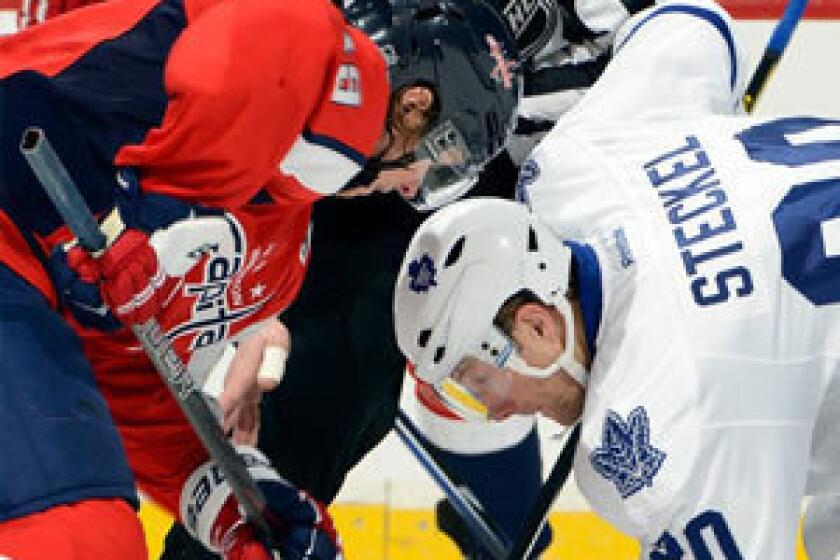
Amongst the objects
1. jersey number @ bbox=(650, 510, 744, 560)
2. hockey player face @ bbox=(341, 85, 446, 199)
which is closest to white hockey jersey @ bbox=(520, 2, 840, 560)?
jersey number @ bbox=(650, 510, 744, 560)

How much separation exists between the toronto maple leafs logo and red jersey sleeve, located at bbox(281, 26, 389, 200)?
0.38 m

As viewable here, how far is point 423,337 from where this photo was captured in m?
1.70

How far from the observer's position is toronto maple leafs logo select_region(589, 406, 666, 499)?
157 centimetres

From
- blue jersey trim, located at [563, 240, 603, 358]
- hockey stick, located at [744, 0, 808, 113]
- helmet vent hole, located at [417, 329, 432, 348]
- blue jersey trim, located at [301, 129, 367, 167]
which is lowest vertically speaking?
hockey stick, located at [744, 0, 808, 113]

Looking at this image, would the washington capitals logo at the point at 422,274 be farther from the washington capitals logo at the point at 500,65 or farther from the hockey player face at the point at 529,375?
the washington capitals logo at the point at 500,65

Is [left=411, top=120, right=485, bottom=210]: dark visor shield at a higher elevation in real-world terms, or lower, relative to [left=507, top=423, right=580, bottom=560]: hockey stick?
higher

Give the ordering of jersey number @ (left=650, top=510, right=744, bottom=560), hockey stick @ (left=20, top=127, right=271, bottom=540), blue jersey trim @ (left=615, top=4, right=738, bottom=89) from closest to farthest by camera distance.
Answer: hockey stick @ (left=20, top=127, right=271, bottom=540), jersey number @ (left=650, top=510, right=744, bottom=560), blue jersey trim @ (left=615, top=4, right=738, bottom=89)

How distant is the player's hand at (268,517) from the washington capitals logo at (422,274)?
1.20 ft

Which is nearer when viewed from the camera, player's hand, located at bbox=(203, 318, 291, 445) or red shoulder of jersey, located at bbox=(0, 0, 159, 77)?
red shoulder of jersey, located at bbox=(0, 0, 159, 77)

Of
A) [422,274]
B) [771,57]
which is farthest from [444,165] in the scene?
[771,57]

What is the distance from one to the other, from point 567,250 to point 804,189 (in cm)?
26

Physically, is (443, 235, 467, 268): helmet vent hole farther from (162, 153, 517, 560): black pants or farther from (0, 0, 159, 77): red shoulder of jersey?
(162, 153, 517, 560): black pants

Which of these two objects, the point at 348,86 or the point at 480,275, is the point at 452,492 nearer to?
the point at 480,275

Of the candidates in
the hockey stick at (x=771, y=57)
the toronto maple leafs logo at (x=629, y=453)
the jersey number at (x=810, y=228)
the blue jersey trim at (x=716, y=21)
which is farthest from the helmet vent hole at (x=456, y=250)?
the hockey stick at (x=771, y=57)
